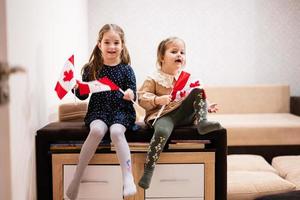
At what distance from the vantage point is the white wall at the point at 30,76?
5.88ft

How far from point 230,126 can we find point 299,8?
1.67m

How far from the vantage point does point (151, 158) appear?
202 cm

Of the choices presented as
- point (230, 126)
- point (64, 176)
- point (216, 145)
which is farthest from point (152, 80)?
point (230, 126)

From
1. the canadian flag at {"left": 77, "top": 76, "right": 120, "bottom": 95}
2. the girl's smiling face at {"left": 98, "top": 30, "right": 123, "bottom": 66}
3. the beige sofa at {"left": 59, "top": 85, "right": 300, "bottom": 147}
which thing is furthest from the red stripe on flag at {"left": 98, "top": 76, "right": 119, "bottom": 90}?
the beige sofa at {"left": 59, "top": 85, "right": 300, "bottom": 147}

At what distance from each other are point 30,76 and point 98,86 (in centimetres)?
34

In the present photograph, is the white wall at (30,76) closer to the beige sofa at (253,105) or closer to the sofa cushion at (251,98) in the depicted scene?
the beige sofa at (253,105)

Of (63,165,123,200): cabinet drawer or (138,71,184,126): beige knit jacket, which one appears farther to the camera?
(138,71,184,126): beige knit jacket

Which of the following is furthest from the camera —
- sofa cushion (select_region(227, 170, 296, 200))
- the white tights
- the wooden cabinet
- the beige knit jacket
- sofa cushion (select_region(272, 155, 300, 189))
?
sofa cushion (select_region(272, 155, 300, 189))

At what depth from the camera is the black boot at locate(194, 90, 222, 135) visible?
203 centimetres

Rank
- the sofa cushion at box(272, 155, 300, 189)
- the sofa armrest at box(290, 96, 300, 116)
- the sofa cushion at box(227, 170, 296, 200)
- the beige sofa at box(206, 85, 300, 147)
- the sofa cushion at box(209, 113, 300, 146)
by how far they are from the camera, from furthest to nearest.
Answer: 1. the sofa armrest at box(290, 96, 300, 116)
2. the beige sofa at box(206, 85, 300, 147)
3. the sofa cushion at box(209, 113, 300, 146)
4. the sofa cushion at box(272, 155, 300, 189)
5. the sofa cushion at box(227, 170, 296, 200)

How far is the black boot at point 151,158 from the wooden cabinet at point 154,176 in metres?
0.08

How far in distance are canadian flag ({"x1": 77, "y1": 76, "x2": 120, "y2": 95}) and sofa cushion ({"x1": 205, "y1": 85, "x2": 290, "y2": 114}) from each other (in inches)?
78.3

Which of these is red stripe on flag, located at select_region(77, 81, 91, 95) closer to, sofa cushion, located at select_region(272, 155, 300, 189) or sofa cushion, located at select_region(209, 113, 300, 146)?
sofa cushion, located at select_region(272, 155, 300, 189)

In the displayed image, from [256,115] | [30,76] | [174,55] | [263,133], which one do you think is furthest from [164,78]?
[256,115]
